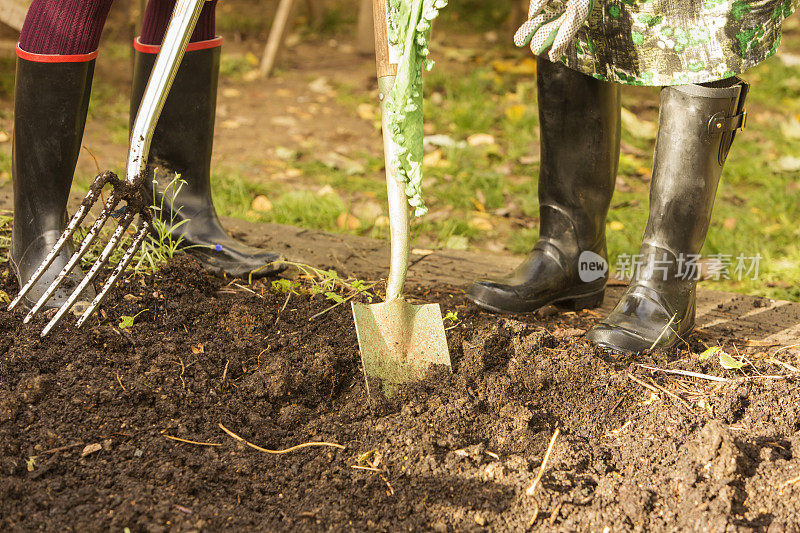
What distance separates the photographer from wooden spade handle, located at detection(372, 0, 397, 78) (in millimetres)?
1363

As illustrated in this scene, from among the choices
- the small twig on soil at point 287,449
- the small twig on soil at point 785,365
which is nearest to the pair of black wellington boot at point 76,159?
the small twig on soil at point 287,449

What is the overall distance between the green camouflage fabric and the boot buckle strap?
0.10 meters

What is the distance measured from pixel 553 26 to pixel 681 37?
0.34 meters

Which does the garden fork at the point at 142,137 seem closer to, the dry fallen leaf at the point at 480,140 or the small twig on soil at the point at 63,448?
the small twig on soil at the point at 63,448

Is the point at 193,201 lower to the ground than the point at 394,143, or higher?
lower

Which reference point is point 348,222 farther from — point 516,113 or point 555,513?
point 555,513

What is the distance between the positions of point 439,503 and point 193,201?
1.21 m

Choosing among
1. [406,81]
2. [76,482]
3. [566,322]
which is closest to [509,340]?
[566,322]

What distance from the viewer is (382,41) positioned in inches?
54.7

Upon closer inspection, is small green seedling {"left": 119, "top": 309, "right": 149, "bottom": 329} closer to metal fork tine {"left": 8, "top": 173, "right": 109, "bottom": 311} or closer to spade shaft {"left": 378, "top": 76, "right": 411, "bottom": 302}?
metal fork tine {"left": 8, "top": 173, "right": 109, "bottom": 311}

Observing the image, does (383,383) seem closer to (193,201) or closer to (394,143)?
(394,143)

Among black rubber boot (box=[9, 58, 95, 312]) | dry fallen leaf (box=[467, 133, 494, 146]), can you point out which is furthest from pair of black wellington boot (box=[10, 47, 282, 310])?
dry fallen leaf (box=[467, 133, 494, 146])

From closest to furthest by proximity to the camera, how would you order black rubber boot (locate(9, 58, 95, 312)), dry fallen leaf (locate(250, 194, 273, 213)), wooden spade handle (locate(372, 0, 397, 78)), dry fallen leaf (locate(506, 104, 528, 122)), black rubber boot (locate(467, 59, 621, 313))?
1. wooden spade handle (locate(372, 0, 397, 78))
2. black rubber boot (locate(9, 58, 95, 312))
3. black rubber boot (locate(467, 59, 621, 313))
4. dry fallen leaf (locate(250, 194, 273, 213))
5. dry fallen leaf (locate(506, 104, 528, 122))

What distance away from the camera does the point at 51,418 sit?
1406 millimetres
